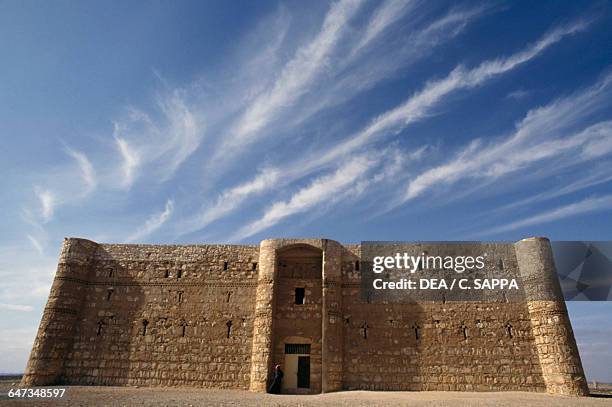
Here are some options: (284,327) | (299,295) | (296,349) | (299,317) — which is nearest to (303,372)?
(296,349)

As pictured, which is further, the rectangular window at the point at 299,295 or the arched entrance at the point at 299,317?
the rectangular window at the point at 299,295

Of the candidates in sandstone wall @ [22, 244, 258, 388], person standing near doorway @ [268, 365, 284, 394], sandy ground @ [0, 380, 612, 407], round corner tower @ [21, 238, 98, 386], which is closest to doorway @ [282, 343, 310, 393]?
person standing near doorway @ [268, 365, 284, 394]

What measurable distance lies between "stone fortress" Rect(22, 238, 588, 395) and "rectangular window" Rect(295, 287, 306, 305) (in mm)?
51

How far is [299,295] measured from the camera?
18.2 meters

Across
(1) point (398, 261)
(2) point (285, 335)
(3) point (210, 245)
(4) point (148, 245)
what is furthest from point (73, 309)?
(1) point (398, 261)

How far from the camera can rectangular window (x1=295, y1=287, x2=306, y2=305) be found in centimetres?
1802

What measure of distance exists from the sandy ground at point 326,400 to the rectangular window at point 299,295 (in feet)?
14.3

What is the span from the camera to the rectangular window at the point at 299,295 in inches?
709

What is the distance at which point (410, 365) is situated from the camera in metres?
16.6

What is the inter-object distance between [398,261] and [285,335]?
6.44 m

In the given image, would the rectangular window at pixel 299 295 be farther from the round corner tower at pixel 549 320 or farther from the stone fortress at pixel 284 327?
the round corner tower at pixel 549 320

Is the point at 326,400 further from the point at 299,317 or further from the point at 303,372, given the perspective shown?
the point at 299,317

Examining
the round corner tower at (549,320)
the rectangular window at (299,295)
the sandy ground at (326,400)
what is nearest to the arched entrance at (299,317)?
the rectangular window at (299,295)

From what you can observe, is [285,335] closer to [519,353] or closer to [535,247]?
[519,353]
